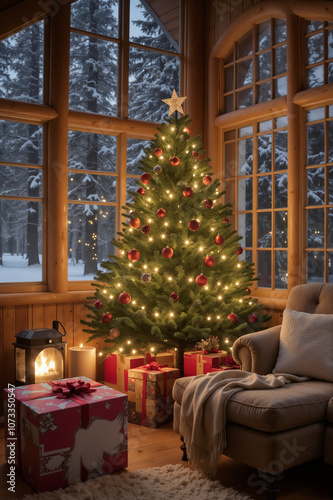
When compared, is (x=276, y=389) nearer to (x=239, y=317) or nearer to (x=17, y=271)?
(x=239, y=317)

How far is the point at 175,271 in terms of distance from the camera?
3.84 meters

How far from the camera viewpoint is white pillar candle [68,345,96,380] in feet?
13.1

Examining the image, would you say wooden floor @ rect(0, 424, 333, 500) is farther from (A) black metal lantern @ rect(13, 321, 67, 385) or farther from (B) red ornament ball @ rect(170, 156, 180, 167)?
(B) red ornament ball @ rect(170, 156, 180, 167)

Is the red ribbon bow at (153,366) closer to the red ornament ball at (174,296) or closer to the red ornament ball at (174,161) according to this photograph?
the red ornament ball at (174,296)

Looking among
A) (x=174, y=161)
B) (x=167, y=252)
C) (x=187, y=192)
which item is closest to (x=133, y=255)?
(x=167, y=252)

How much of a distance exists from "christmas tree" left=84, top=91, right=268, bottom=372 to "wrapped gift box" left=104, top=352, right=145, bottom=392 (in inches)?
4.5

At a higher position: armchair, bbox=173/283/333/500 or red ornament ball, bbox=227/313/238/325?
red ornament ball, bbox=227/313/238/325

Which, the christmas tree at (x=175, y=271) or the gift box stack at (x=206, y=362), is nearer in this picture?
the gift box stack at (x=206, y=362)

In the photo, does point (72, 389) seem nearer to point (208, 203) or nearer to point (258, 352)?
point (258, 352)

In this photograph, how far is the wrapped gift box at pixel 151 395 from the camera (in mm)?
3629

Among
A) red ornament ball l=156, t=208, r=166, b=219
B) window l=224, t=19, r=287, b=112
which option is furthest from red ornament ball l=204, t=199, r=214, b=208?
window l=224, t=19, r=287, b=112

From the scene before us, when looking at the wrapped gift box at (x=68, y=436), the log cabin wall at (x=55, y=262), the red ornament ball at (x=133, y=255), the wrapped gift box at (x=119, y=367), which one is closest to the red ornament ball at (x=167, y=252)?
the red ornament ball at (x=133, y=255)

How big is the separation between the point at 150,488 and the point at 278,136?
299 centimetres

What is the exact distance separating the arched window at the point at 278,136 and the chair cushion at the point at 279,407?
152 centimetres
